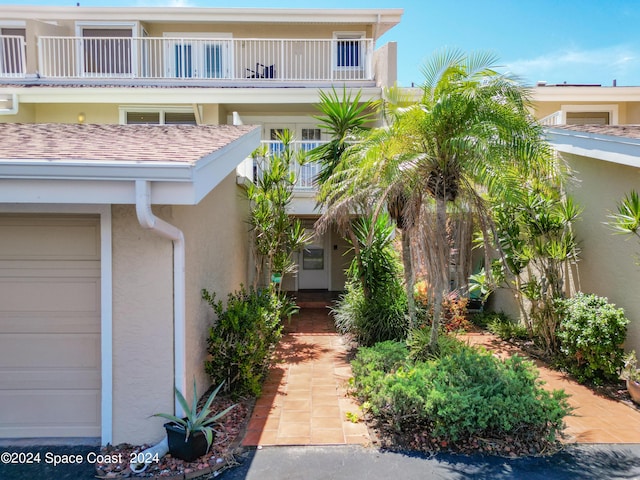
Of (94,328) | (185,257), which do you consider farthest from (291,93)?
(94,328)

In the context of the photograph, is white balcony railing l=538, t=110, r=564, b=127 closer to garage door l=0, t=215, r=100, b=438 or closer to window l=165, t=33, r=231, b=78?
window l=165, t=33, r=231, b=78

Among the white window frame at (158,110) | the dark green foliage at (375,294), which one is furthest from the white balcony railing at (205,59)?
the dark green foliage at (375,294)

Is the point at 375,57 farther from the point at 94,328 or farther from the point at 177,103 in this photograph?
the point at 94,328

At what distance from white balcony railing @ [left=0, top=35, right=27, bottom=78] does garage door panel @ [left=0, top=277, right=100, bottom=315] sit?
10421mm

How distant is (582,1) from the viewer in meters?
11.6

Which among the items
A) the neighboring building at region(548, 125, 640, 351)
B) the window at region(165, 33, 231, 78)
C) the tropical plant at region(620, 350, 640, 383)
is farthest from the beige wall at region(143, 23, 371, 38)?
the tropical plant at region(620, 350, 640, 383)

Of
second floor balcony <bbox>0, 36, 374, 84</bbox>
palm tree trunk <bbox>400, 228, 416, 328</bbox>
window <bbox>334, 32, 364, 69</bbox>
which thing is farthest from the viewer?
window <bbox>334, 32, 364, 69</bbox>

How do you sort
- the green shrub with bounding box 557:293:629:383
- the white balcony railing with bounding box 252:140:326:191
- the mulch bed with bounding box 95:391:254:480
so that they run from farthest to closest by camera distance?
the white balcony railing with bounding box 252:140:326:191 < the green shrub with bounding box 557:293:629:383 < the mulch bed with bounding box 95:391:254:480

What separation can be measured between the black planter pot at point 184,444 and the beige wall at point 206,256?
0.58 m

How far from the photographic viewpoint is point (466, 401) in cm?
403

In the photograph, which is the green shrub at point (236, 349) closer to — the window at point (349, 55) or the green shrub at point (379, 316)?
the green shrub at point (379, 316)

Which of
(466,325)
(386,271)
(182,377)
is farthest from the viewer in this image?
(466,325)

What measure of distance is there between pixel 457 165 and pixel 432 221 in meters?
0.82

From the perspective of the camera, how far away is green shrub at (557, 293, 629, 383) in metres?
5.43
